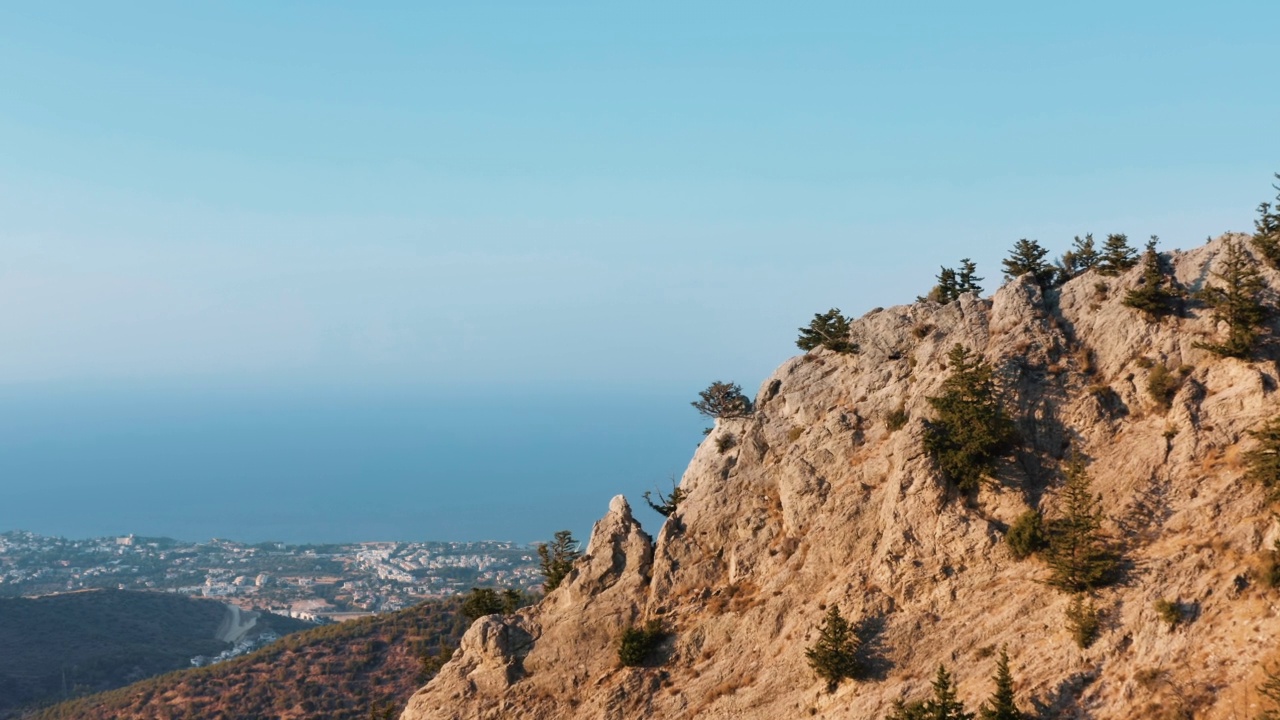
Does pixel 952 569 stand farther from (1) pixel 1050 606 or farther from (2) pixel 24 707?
(2) pixel 24 707

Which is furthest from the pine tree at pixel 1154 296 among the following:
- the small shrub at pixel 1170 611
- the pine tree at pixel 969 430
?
the small shrub at pixel 1170 611

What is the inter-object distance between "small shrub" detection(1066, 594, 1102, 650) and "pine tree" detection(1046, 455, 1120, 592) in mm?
653

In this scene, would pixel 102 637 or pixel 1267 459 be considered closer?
pixel 1267 459

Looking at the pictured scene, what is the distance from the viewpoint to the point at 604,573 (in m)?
35.2

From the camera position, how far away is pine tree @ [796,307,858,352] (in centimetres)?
3931

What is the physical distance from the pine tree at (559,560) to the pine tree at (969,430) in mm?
18635

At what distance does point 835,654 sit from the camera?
92.2 feet

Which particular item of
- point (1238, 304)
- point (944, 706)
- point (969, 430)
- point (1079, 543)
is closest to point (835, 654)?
point (944, 706)

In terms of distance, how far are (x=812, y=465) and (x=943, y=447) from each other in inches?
211

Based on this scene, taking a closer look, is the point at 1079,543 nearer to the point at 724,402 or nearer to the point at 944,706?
the point at 944,706

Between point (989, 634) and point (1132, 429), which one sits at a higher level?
point (1132, 429)

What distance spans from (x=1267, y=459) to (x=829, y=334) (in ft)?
59.3

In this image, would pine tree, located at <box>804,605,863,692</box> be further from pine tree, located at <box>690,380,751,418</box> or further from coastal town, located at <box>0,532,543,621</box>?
coastal town, located at <box>0,532,543,621</box>

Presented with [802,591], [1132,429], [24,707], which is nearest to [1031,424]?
[1132,429]
